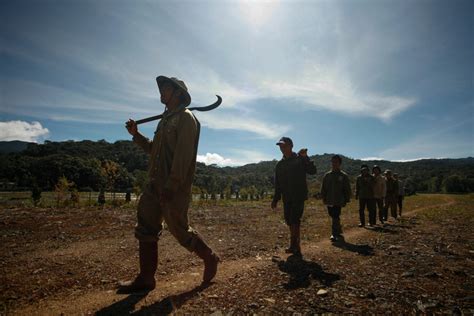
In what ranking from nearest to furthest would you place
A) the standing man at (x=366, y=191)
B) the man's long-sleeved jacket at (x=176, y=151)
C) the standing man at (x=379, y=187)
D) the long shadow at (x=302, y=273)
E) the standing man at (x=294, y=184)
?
the man's long-sleeved jacket at (x=176, y=151)
the long shadow at (x=302, y=273)
the standing man at (x=294, y=184)
the standing man at (x=366, y=191)
the standing man at (x=379, y=187)

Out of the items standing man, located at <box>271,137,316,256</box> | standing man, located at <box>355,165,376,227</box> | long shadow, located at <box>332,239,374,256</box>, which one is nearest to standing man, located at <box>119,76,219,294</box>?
standing man, located at <box>271,137,316,256</box>

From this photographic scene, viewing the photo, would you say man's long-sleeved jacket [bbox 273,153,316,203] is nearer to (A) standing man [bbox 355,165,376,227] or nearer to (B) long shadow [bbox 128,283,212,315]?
(B) long shadow [bbox 128,283,212,315]

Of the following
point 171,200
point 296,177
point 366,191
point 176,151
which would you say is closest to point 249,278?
point 171,200

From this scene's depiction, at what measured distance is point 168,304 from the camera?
3.14m

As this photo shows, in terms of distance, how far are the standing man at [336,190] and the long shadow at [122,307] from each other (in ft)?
20.5

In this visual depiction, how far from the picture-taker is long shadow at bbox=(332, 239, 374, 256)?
6006 mm

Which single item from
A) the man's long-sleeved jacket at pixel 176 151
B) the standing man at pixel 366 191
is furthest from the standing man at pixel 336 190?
the man's long-sleeved jacket at pixel 176 151

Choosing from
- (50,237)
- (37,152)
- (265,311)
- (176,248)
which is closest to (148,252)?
(265,311)

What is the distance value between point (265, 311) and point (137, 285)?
170 centimetres

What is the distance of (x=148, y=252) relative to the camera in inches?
140

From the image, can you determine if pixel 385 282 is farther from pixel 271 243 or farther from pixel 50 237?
pixel 50 237

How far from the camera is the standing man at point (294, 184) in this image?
613cm

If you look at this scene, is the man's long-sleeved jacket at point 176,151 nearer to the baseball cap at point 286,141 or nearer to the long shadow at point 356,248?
the baseball cap at point 286,141

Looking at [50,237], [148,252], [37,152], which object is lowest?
[50,237]
